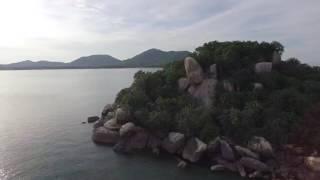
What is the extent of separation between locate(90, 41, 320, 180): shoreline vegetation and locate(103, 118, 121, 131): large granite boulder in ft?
0.48

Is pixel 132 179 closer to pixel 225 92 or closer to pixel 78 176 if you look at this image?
pixel 78 176

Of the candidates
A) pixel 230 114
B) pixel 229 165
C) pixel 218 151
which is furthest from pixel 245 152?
pixel 230 114

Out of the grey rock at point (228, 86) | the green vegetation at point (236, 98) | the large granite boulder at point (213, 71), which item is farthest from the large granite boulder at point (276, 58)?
the grey rock at point (228, 86)

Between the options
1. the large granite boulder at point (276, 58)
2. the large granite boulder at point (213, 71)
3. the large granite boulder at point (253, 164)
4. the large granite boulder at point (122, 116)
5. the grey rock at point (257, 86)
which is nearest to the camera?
the large granite boulder at point (253, 164)

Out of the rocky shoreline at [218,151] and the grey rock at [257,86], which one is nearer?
the rocky shoreline at [218,151]

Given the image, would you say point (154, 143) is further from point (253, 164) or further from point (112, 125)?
point (253, 164)

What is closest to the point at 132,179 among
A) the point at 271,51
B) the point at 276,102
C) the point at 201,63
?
the point at 276,102

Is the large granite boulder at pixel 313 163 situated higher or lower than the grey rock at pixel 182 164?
higher

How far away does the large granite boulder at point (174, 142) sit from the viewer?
46.9 m

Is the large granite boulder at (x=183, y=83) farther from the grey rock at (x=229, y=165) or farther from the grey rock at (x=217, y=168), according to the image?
the grey rock at (x=217, y=168)

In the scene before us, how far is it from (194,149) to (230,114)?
714 cm

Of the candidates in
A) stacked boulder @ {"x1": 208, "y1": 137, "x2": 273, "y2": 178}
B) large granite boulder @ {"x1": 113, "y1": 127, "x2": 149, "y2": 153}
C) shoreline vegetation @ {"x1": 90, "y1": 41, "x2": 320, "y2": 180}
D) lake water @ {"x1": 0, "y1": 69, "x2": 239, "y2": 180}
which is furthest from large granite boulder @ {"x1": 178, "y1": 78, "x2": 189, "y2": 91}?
lake water @ {"x1": 0, "y1": 69, "x2": 239, "y2": 180}

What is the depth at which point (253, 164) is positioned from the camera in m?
40.7

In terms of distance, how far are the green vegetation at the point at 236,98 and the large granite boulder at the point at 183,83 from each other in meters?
0.92
